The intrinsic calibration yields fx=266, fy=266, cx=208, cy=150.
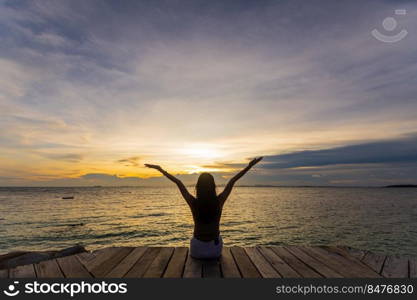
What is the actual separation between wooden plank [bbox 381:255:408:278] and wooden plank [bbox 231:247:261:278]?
2521 millimetres

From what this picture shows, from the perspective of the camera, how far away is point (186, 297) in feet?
13.3

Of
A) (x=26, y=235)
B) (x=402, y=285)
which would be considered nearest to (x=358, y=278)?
(x=402, y=285)

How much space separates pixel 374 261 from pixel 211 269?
3.74 metres

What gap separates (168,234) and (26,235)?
1517 cm

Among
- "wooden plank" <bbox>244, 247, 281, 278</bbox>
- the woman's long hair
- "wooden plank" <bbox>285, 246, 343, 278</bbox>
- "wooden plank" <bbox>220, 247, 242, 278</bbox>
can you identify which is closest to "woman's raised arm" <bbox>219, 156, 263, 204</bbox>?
the woman's long hair

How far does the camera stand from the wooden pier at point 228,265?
5090mm

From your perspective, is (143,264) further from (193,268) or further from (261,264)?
(261,264)

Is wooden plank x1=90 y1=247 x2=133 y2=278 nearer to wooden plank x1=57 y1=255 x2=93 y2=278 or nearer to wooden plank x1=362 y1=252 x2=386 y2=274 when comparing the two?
wooden plank x1=57 y1=255 x2=93 y2=278

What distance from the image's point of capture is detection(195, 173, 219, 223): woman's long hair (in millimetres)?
5590

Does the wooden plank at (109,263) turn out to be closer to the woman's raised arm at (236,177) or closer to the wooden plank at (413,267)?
the woman's raised arm at (236,177)

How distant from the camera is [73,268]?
5434mm

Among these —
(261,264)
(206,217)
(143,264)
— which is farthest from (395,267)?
(143,264)

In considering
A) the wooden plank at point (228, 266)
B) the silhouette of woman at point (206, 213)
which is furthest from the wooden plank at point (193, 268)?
the wooden plank at point (228, 266)

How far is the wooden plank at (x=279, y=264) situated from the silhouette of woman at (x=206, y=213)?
121 cm
